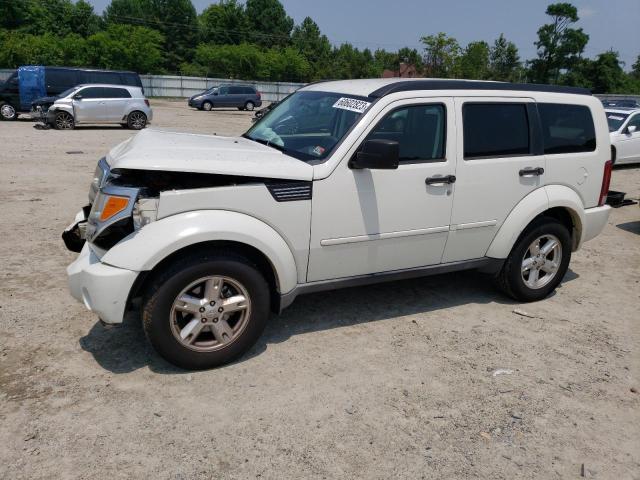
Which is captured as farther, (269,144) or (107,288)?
(269,144)

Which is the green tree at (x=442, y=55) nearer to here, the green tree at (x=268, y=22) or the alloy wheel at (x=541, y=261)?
the alloy wheel at (x=541, y=261)

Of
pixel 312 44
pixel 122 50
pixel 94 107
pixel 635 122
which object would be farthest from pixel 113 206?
pixel 312 44

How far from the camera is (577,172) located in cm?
493

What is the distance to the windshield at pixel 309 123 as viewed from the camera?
3.97 meters

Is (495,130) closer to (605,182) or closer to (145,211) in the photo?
(605,182)

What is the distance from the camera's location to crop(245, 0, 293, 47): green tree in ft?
291

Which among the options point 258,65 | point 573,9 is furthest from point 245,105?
point 573,9

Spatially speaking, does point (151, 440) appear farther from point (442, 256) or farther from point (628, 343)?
point (628, 343)

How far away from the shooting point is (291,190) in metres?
3.61

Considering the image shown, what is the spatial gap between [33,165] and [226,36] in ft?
269

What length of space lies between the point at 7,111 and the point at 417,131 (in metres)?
21.6

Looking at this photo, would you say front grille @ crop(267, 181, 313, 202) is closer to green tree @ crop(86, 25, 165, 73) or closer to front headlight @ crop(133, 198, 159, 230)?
front headlight @ crop(133, 198, 159, 230)

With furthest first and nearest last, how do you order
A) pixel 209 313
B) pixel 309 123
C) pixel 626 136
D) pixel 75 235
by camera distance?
1. pixel 626 136
2. pixel 309 123
3. pixel 75 235
4. pixel 209 313

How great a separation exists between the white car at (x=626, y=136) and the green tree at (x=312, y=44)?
208 feet
